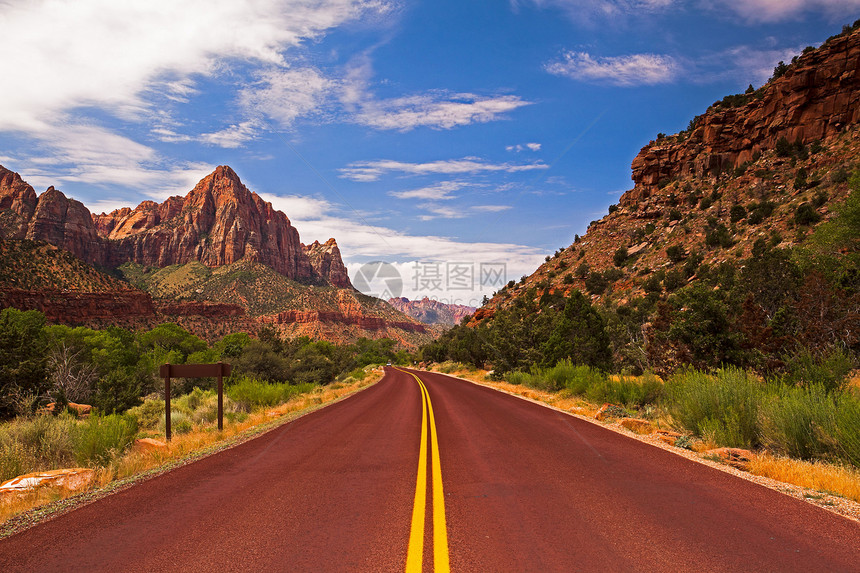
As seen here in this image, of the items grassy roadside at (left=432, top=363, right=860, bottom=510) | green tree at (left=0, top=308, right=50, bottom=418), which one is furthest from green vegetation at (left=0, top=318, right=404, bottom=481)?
grassy roadside at (left=432, top=363, right=860, bottom=510)

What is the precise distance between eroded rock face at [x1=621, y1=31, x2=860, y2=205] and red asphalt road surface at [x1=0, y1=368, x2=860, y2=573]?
63.9 m

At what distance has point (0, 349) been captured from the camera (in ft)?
57.9

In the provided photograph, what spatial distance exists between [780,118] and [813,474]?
6832cm

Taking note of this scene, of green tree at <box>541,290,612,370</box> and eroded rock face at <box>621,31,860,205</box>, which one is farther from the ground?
eroded rock face at <box>621,31,860,205</box>

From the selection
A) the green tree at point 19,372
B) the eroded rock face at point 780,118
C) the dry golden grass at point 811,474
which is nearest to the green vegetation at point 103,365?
the green tree at point 19,372

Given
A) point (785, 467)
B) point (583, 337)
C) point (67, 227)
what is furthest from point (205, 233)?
point (785, 467)

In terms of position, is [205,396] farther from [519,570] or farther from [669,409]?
[519,570]

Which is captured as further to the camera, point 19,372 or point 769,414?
point 19,372

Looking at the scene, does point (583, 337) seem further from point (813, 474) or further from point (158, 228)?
point (158, 228)

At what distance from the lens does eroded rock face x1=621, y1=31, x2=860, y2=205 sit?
169 feet

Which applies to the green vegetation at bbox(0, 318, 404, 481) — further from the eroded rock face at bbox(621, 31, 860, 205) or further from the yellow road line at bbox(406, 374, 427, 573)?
the eroded rock face at bbox(621, 31, 860, 205)

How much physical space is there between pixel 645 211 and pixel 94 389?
230 feet

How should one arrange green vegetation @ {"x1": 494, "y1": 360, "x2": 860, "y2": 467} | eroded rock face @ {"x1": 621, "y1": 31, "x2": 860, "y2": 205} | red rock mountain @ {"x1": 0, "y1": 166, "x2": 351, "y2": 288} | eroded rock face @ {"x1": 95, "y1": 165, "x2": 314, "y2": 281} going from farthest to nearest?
eroded rock face @ {"x1": 95, "y1": 165, "x2": 314, "y2": 281} → red rock mountain @ {"x1": 0, "y1": 166, "x2": 351, "y2": 288} → eroded rock face @ {"x1": 621, "y1": 31, "x2": 860, "y2": 205} → green vegetation @ {"x1": 494, "y1": 360, "x2": 860, "y2": 467}

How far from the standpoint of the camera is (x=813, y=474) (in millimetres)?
6277
